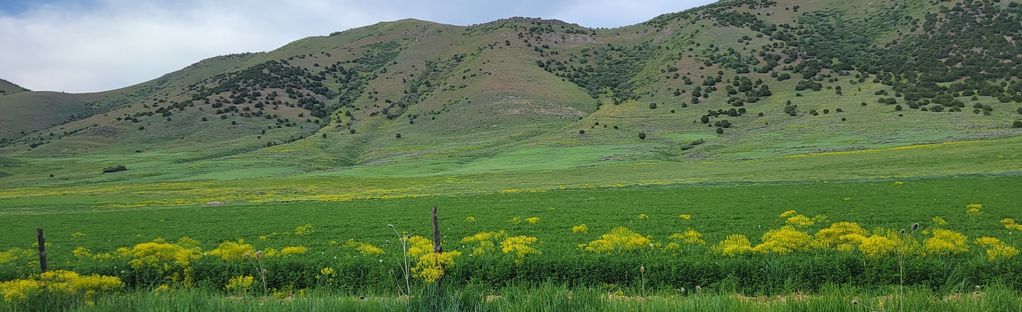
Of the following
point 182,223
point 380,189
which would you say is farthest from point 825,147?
point 182,223

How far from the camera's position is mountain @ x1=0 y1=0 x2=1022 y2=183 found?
97062 millimetres

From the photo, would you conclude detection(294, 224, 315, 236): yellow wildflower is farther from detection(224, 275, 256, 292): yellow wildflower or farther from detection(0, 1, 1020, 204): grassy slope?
detection(0, 1, 1020, 204): grassy slope

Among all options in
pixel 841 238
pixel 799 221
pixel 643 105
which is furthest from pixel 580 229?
pixel 643 105

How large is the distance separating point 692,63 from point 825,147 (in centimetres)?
8497

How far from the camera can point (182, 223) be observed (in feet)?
123

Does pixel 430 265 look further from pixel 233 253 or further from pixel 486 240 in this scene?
pixel 233 253

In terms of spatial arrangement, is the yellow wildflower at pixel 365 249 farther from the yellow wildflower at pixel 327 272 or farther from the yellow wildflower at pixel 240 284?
the yellow wildflower at pixel 240 284

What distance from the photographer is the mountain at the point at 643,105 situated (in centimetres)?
9706

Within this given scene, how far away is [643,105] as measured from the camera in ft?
467

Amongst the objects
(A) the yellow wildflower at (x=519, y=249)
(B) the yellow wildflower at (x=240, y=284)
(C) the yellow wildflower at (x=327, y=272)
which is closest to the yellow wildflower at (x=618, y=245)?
(A) the yellow wildflower at (x=519, y=249)

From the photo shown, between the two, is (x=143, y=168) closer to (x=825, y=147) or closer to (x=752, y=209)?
(x=752, y=209)

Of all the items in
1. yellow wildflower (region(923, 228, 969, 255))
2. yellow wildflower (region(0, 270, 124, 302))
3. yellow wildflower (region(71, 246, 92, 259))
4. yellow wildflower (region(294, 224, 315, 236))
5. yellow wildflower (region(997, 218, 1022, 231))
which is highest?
yellow wildflower (region(0, 270, 124, 302))

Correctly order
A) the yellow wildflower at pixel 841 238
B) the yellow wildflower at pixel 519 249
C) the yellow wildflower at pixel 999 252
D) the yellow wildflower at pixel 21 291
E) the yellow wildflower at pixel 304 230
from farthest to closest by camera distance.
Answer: the yellow wildflower at pixel 304 230 < the yellow wildflower at pixel 519 249 < the yellow wildflower at pixel 841 238 < the yellow wildflower at pixel 999 252 < the yellow wildflower at pixel 21 291

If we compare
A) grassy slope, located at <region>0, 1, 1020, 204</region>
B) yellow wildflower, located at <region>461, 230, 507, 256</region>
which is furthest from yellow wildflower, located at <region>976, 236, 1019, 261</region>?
grassy slope, located at <region>0, 1, 1020, 204</region>
